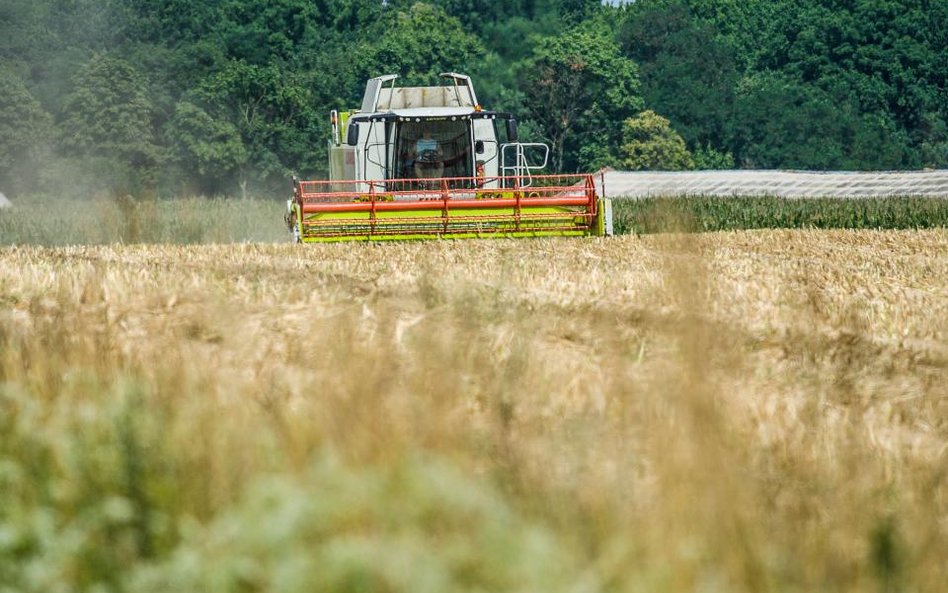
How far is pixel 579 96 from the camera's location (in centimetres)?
7106

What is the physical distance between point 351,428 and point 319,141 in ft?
202

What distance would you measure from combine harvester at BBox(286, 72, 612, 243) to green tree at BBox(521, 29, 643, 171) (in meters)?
44.7

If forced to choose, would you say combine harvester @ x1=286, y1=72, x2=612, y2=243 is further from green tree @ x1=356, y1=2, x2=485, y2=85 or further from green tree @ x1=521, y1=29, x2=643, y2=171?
green tree @ x1=356, y1=2, x2=485, y2=85

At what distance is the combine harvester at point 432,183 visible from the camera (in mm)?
17312

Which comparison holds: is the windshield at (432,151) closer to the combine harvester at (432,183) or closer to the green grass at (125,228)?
the combine harvester at (432,183)

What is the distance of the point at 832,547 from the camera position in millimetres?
3170

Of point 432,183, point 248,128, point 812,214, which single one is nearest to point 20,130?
point 248,128

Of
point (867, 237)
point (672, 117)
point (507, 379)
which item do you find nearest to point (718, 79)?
point (672, 117)

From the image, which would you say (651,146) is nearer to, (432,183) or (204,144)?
(204,144)

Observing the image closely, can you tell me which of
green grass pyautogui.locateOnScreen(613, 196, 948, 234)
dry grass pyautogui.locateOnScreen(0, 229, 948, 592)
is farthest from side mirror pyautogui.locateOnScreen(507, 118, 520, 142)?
dry grass pyautogui.locateOnScreen(0, 229, 948, 592)

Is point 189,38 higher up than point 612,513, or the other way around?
point 189,38

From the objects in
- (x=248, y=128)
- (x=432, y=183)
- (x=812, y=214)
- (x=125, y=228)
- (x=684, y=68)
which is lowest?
(x=812, y=214)

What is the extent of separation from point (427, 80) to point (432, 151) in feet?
174

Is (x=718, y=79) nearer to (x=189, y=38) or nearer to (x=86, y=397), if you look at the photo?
(x=189, y=38)
